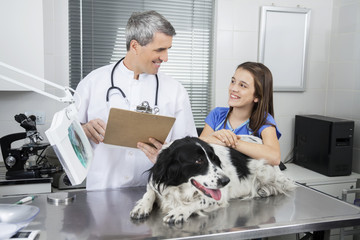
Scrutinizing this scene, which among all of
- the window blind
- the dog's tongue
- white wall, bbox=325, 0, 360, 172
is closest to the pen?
the dog's tongue

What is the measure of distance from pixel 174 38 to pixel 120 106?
164 cm

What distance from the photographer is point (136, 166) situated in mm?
1775

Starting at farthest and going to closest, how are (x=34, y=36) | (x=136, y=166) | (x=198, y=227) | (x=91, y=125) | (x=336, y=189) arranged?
(x=336, y=189)
(x=34, y=36)
(x=136, y=166)
(x=91, y=125)
(x=198, y=227)

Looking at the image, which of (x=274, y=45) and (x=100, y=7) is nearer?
(x=100, y=7)

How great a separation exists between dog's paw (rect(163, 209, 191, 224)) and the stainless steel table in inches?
0.8

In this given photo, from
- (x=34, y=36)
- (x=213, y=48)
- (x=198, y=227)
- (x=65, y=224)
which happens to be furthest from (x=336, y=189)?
(x=34, y=36)

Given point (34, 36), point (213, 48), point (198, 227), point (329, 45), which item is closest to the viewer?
point (198, 227)

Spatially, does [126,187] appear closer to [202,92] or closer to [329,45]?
[202,92]

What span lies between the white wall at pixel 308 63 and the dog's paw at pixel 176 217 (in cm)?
196

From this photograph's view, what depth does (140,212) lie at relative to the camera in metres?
1.25

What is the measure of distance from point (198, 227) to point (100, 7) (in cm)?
234

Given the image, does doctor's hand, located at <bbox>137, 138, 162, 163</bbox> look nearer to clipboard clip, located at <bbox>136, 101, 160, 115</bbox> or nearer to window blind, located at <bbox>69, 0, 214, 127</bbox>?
clipboard clip, located at <bbox>136, 101, 160, 115</bbox>

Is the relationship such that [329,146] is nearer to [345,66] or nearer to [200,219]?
[345,66]

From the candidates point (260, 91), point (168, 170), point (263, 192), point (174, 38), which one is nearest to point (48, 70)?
point (174, 38)
